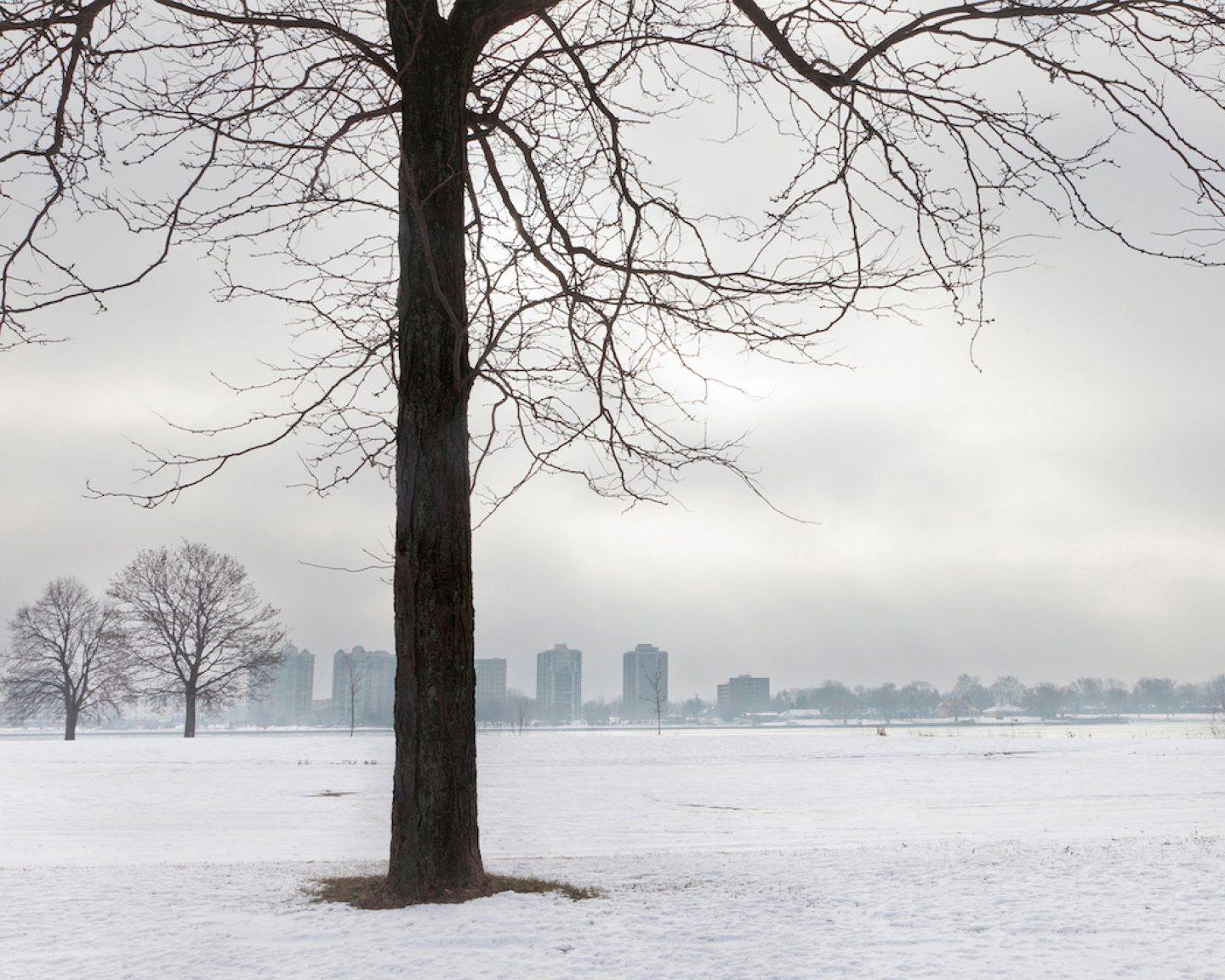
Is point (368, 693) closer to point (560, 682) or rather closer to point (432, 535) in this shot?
point (560, 682)

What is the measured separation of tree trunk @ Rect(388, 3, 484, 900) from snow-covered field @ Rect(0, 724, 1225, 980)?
604 mm

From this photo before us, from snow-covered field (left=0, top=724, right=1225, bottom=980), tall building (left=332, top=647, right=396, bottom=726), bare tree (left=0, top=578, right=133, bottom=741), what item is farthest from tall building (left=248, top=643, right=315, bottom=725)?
snow-covered field (left=0, top=724, right=1225, bottom=980)

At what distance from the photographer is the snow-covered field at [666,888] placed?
4836 mm

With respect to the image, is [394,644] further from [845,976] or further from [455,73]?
[455,73]

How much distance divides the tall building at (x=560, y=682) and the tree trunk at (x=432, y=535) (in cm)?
18199

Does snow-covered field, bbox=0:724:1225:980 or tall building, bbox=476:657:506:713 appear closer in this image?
snow-covered field, bbox=0:724:1225:980

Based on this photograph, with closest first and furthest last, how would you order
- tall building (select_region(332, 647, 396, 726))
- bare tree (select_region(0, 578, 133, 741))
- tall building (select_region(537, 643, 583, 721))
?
bare tree (select_region(0, 578, 133, 741)), tall building (select_region(332, 647, 396, 726)), tall building (select_region(537, 643, 583, 721))

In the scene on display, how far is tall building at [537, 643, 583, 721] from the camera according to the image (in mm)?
189125

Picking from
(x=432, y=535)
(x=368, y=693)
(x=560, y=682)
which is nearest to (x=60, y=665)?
(x=432, y=535)

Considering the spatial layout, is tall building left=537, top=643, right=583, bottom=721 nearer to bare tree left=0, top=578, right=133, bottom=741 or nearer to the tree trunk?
bare tree left=0, top=578, right=133, bottom=741

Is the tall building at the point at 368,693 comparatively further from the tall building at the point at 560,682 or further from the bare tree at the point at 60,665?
the bare tree at the point at 60,665

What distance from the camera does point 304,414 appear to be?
7.71 meters

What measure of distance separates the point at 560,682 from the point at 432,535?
194993 millimetres

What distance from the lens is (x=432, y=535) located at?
648 cm
